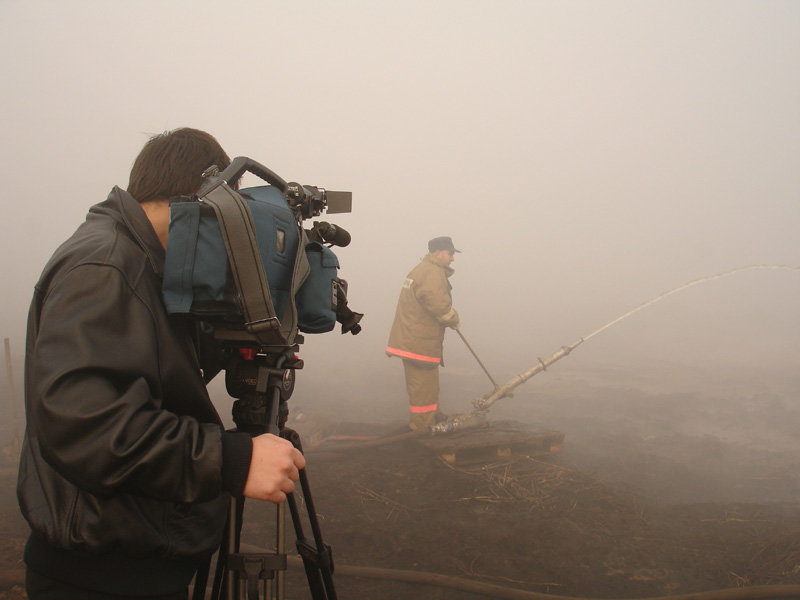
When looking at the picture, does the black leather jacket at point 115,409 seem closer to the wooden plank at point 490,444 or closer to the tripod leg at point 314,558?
the tripod leg at point 314,558

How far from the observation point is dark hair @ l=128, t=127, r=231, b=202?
1.31 m

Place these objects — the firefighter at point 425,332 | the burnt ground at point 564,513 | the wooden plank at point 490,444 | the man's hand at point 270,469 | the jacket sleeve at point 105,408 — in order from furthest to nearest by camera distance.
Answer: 1. the firefighter at point 425,332
2. the wooden plank at point 490,444
3. the burnt ground at point 564,513
4. the man's hand at point 270,469
5. the jacket sleeve at point 105,408

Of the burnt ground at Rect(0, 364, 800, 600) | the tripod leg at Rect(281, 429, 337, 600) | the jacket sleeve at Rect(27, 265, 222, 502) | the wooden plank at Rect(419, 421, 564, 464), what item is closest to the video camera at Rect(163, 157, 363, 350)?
the jacket sleeve at Rect(27, 265, 222, 502)

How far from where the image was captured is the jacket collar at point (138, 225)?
116cm

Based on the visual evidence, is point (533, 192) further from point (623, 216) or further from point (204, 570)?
point (204, 570)

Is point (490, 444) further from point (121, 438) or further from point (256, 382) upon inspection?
point (121, 438)

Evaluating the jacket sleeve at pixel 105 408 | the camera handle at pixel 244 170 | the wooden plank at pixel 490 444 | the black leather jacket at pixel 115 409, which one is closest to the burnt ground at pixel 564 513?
the wooden plank at pixel 490 444

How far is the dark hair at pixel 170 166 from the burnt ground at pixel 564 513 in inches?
100

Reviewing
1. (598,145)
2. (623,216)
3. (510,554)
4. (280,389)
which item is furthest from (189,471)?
(598,145)

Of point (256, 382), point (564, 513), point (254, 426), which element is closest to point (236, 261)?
point (256, 382)

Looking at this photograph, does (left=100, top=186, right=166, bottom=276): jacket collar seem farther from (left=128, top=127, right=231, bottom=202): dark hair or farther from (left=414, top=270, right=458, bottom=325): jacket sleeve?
(left=414, top=270, right=458, bottom=325): jacket sleeve

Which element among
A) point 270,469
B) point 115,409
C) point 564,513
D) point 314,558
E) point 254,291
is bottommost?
point 564,513

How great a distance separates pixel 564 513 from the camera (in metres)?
4.32

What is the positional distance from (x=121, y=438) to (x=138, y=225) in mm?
486
